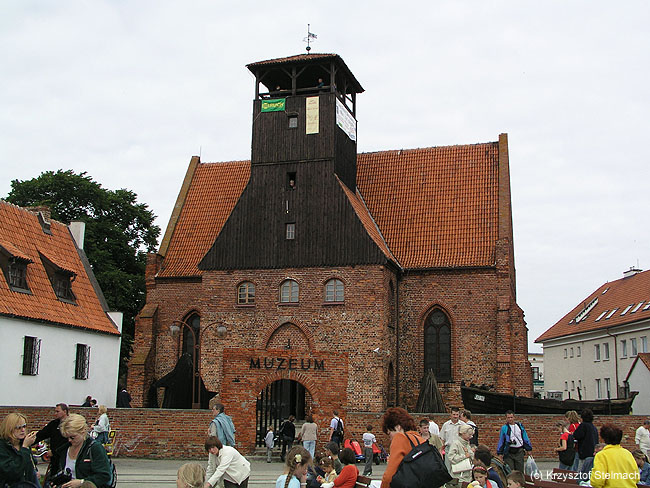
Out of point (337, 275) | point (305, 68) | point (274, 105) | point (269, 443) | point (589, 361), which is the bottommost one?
point (269, 443)

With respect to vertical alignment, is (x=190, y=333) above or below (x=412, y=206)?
below

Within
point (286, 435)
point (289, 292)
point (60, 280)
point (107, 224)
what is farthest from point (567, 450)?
point (107, 224)

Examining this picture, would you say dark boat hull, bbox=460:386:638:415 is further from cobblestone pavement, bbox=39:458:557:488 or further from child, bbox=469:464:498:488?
child, bbox=469:464:498:488

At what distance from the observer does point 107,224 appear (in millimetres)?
38938

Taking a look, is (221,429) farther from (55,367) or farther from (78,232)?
(78,232)

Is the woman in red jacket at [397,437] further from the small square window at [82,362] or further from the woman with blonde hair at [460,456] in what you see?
the small square window at [82,362]

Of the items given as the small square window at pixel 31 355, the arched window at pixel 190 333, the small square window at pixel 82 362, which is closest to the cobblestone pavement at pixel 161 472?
the small square window at pixel 31 355

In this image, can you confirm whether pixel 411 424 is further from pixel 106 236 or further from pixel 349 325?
pixel 106 236

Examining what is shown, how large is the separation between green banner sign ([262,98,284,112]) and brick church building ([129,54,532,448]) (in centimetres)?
5

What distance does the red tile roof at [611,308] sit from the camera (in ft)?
139

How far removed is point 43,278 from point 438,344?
1510 cm

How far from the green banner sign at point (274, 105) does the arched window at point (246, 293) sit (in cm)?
697

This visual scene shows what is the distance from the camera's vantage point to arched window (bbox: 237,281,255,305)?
93.0ft

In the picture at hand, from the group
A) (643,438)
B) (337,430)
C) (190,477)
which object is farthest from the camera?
(337,430)
